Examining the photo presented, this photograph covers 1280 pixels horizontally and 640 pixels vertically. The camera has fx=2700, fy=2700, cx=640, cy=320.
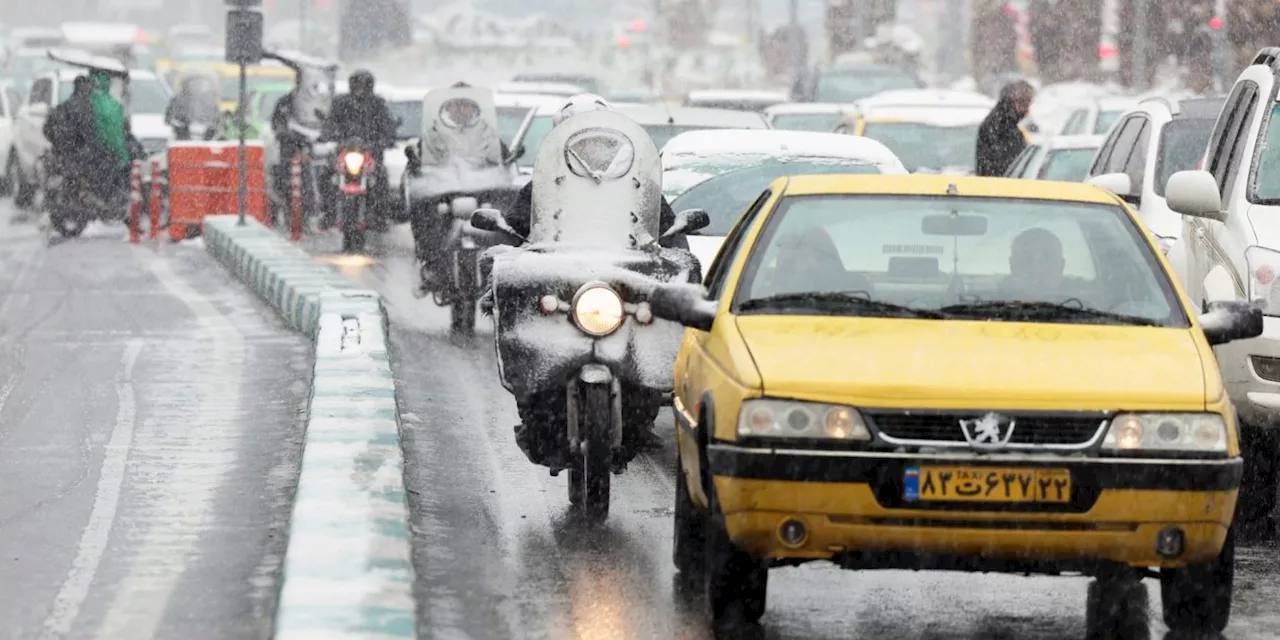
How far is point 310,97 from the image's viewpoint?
28.9 meters

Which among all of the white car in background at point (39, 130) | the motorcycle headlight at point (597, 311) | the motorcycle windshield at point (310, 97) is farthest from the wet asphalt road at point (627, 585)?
the white car in background at point (39, 130)

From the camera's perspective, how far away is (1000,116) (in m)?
19.8

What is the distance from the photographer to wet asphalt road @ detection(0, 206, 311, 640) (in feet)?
26.7

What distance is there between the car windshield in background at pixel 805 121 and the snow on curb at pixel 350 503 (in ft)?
49.9

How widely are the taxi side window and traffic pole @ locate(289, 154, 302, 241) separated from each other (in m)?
18.5

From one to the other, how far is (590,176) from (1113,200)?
2591 mm

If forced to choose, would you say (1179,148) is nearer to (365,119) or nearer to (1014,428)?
(1014,428)

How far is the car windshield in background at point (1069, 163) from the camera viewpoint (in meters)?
19.9

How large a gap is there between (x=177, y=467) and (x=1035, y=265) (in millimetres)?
4456

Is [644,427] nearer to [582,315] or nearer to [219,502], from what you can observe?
[582,315]

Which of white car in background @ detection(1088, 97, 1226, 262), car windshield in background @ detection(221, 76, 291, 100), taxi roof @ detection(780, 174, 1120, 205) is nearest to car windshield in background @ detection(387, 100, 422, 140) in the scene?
car windshield in background @ detection(221, 76, 291, 100)

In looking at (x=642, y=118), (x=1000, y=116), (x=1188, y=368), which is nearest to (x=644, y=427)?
(x=1188, y=368)

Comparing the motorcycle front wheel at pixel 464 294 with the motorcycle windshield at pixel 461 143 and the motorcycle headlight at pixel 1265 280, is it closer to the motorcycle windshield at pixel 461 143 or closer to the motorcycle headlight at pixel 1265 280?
the motorcycle windshield at pixel 461 143

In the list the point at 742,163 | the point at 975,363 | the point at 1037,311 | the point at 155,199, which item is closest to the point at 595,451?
the point at 1037,311
